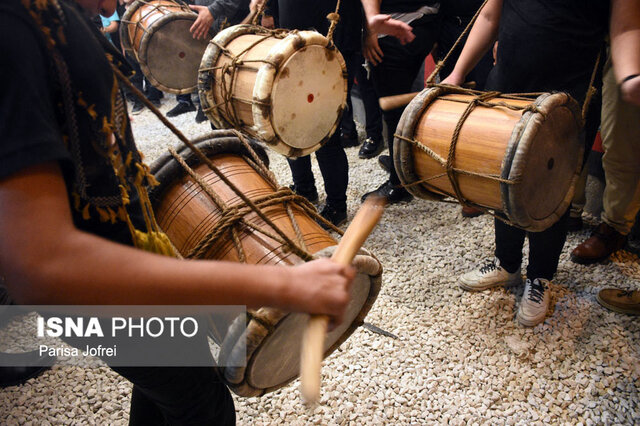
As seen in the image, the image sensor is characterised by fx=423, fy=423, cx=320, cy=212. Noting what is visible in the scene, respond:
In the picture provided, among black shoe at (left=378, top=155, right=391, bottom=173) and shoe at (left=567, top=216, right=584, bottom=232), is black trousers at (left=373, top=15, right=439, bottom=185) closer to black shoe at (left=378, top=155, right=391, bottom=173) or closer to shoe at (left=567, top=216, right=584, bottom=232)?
black shoe at (left=378, top=155, right=391, bottom=173)

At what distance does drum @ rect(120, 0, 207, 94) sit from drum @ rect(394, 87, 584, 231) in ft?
6.95

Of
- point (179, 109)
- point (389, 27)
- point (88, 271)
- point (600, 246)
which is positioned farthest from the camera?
point (179, 109)

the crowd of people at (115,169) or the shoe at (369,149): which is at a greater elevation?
the crowd of people at (115,169)

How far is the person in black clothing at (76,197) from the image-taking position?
54cm

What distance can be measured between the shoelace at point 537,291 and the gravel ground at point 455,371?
13 centimetres

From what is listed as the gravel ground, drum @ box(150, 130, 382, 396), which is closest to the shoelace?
the gravel ground

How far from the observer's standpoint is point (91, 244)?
580mm

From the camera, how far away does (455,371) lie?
5.85 ft

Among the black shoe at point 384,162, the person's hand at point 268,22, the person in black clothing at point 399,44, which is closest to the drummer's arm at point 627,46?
the person in black clothing at point 399,44

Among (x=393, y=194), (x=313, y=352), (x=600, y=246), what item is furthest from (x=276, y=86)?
(x=600, y=246)

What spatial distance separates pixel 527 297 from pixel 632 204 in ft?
2.44

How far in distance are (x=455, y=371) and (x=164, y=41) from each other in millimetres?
2832

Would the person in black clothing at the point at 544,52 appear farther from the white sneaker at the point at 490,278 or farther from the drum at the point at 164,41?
the drum at the point at 164,41

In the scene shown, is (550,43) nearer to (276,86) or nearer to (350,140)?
(276,86)
